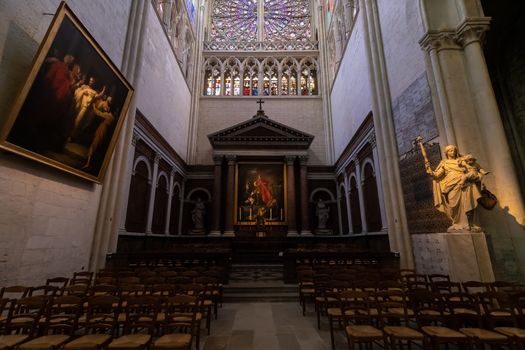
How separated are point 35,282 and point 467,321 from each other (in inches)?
308

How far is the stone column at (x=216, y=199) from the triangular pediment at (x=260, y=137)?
116cm

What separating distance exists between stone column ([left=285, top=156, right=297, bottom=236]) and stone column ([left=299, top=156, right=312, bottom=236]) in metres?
0.50

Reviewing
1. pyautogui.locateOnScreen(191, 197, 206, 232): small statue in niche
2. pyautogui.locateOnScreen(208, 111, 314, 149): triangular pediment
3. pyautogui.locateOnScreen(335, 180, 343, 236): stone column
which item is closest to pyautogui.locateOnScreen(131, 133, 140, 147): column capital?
pyautogui.locateOnScreen(208, 111, 314, 149): triangular pediment

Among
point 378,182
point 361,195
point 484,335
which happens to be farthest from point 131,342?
point 361,195

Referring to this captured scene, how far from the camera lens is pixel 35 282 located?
17.3 feet

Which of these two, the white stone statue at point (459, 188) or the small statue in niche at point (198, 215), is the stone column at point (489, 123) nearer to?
the white stone statue at point (459, 188)

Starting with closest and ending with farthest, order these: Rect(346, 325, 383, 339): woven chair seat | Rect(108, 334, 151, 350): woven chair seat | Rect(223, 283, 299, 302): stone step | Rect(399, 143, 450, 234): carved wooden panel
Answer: Rect(108, 334, 151, 350): woven chair seat, Rect(346, 325, 383, 339): woven chair seat, Rect(399, 143, 450, 234): carved wooden panel, Rect(223, 283, 299, 302): stone step

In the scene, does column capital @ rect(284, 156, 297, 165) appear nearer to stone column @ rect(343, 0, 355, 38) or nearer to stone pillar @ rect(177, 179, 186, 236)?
stone pillar @ rect(177, 179, 186, 236)

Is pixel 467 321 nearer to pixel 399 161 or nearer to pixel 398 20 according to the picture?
pixel 399 161

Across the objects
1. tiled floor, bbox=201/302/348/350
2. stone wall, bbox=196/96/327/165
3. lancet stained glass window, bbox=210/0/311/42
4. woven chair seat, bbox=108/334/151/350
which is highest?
lancet stained glass window, bbox=210/0/311/42

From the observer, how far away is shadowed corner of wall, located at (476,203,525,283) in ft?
17.3

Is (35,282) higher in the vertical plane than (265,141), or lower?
lower

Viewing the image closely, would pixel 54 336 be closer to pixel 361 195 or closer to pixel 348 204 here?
pixel 361 195

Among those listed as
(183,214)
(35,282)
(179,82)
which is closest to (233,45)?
(179,82)
